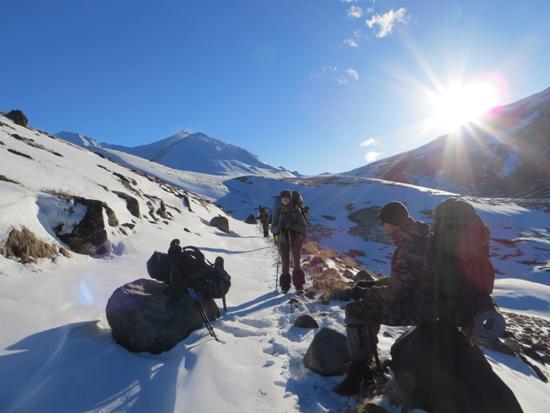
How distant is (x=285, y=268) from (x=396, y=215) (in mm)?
5027

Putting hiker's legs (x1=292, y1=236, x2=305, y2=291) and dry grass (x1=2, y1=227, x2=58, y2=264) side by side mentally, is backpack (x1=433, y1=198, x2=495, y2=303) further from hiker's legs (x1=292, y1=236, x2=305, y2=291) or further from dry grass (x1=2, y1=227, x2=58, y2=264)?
dry grass (x1=2, y1=227, x2=58, y2=264)

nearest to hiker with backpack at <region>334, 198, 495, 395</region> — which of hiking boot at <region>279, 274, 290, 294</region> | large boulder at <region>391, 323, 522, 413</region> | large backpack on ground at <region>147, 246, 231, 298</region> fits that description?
large boulder at <region>391, 323, 522, 413</region>

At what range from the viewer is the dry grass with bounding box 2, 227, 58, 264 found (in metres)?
6.15

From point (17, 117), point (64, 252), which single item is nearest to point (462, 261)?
point (64, 252)

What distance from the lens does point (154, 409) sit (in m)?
3.20

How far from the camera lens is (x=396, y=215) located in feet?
13.5

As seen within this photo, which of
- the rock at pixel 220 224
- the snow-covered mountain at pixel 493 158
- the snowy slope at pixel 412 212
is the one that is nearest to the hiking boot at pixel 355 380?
the snowy slope at pixel 412 212

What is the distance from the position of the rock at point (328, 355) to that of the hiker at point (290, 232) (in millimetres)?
4065

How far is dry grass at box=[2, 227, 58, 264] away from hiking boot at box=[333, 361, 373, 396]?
5.97m

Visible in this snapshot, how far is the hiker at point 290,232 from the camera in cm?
863

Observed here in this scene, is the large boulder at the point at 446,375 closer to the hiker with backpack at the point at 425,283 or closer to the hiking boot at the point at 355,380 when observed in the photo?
the hiker with backpack at the point at 425,283

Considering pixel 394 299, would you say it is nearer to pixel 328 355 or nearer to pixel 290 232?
pixel 328 355

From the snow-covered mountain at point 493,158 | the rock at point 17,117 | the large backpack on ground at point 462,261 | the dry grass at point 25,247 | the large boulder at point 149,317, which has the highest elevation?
the snow-covered mountain at point 493,158

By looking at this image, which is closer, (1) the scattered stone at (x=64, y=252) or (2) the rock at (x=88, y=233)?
(1) the scattered stone at (x=64, y=252)
